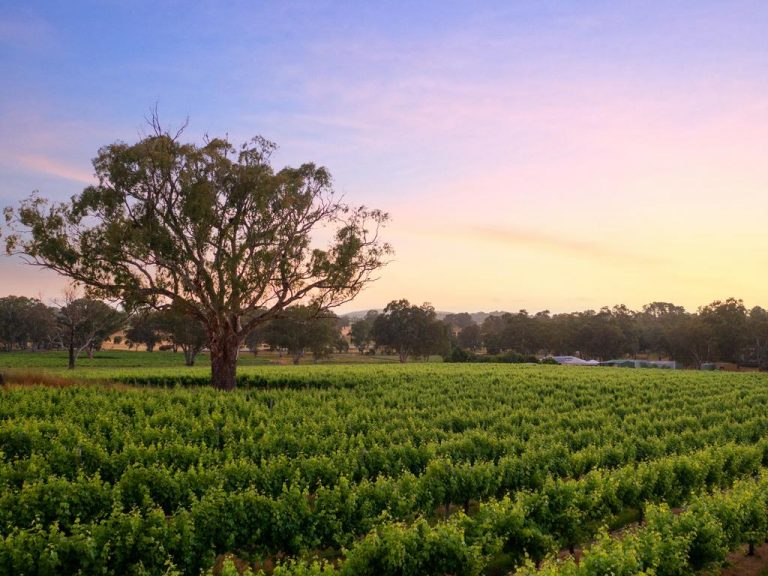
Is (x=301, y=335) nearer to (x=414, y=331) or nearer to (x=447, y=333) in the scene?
(x=414, y=331)

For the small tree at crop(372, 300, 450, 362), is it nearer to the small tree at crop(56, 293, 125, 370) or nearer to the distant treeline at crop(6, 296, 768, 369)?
the distant treeline at crop(6, 296, 768, 369)

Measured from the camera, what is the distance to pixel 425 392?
31.9 meters

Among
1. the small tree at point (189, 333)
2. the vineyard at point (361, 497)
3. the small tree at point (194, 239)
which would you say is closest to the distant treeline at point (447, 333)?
the small tree at point (189, 333)

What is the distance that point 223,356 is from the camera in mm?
32875

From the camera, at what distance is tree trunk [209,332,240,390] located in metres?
32.7

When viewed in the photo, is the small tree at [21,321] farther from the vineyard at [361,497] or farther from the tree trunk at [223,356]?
the vineyard at [361,497]

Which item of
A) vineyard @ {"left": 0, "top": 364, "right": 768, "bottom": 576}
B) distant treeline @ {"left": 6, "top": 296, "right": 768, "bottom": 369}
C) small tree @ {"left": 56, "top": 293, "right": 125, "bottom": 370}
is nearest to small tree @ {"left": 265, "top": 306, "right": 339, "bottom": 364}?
distant treeline @ {"left": 6, "top": 296, "right": 768, "bottom": 369}

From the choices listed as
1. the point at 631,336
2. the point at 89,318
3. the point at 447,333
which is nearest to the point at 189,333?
the point at 89,318

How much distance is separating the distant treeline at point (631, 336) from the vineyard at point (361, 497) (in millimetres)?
68651

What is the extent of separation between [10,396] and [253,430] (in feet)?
40.7

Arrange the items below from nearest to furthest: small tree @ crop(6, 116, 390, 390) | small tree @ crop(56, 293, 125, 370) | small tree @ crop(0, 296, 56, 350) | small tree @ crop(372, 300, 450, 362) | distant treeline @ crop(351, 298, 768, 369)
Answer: small tree @ crop(6, 116, 390, 390)
small tree @ crop(56, 293, 125, 370)
distant treeline @ crop(351, 298, 768, 369)
small tree @ crop(372, 300, 450, 362)
small tree @ crop(0, 296, 56, 350)

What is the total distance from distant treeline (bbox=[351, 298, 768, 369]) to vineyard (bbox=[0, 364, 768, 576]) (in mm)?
68651

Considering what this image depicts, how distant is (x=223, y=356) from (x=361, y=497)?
23968 millimetres

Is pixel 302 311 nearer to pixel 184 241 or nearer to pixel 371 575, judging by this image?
pixel 184 241
